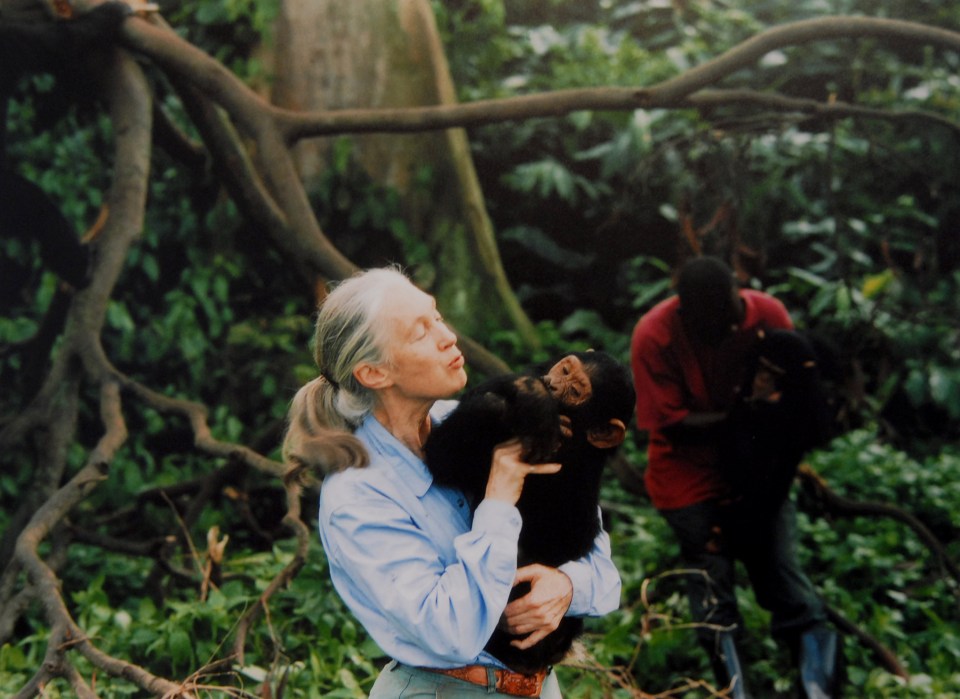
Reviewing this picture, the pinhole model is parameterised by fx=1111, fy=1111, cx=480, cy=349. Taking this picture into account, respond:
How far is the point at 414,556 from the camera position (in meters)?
1.96

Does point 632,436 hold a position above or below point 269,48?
below

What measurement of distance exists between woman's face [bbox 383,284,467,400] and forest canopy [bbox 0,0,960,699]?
1.12 meters

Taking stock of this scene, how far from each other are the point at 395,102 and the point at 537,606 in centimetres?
518

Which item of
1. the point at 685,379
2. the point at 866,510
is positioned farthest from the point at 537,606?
the point at 866,510

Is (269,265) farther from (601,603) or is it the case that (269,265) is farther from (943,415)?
(601,603)

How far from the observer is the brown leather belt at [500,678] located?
6.95 ft

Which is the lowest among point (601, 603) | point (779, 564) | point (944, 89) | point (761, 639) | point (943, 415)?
point (943, 415)

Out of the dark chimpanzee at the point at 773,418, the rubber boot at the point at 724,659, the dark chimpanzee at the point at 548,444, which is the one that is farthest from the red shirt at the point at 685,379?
the dark chimpanzee at the point at 548,444

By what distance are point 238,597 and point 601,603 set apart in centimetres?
229

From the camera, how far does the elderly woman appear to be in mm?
1903

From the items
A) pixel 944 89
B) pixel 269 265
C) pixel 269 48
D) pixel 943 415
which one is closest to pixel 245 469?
pixel 269 265

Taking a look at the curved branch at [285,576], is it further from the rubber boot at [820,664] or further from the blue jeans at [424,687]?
the rubber boot at [820,664]

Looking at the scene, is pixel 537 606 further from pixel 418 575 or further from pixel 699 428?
pixel 699 428

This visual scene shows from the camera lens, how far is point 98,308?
452 cm
